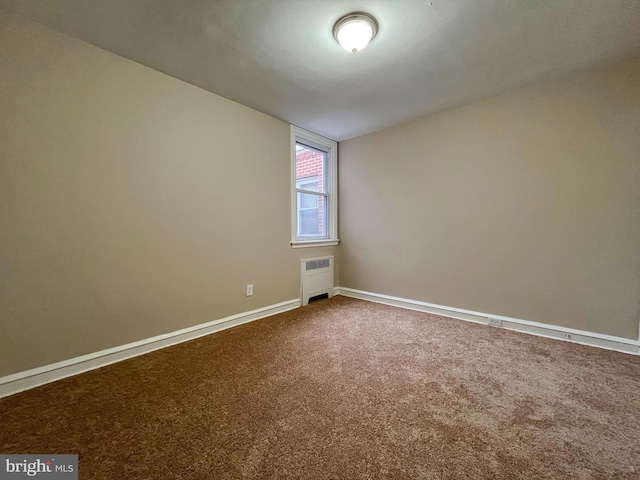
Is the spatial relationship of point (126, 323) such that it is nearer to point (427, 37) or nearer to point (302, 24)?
point (302, 24)

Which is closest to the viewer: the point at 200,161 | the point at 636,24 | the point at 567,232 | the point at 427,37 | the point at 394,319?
the point at 636,24

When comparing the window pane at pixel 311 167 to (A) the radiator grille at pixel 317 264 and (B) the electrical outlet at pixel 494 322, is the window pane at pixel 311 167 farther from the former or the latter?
(B) the electrical outlet at pixel 494 322

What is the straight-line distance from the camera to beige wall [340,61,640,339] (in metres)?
2.07

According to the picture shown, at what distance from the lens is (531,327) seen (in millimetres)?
2449

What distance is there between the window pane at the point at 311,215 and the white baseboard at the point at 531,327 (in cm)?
130

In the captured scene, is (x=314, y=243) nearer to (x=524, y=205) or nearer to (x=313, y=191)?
(x=313, y=191)

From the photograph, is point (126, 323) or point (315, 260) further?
point (315, 260)

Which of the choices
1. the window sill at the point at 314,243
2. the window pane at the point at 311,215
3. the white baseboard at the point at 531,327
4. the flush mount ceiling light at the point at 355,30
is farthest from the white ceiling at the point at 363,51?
the white baseboard at the point at 531,327

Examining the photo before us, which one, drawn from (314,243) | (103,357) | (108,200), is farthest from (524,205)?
(103,357)

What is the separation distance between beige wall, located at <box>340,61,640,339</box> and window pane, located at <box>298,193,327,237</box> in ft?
2.64

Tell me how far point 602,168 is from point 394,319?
227cm

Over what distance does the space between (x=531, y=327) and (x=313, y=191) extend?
2.93 meters

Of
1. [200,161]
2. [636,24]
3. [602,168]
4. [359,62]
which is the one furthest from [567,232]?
[200,161]

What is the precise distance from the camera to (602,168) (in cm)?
212
